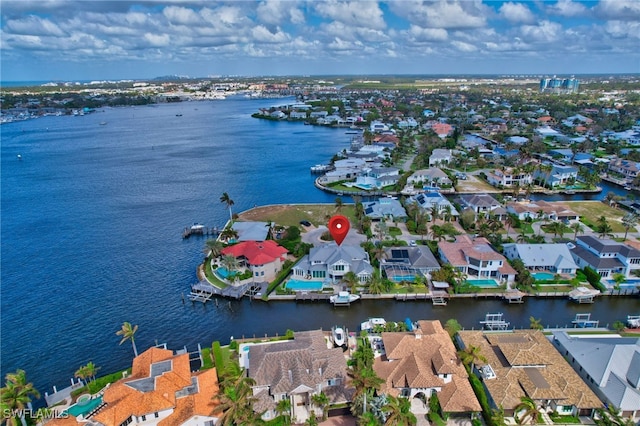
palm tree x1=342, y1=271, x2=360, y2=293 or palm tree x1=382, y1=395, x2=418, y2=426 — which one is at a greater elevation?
palm tree x1=382, y1=395, x2=418, y2=426

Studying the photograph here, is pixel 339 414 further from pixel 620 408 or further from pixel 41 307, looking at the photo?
pixel 41 307

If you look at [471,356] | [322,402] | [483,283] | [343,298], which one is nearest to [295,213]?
[343,298]

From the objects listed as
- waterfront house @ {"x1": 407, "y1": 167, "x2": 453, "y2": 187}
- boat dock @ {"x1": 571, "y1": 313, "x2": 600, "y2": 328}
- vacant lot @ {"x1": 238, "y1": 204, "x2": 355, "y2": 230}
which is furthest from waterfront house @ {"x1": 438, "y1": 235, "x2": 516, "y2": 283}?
waterfront house @ {"x1": 407, "y1": 167, "x2": 453, "y2": 187}

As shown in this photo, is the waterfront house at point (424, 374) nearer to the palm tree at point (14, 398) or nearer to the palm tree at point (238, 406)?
the palm tree at point (238, 406)

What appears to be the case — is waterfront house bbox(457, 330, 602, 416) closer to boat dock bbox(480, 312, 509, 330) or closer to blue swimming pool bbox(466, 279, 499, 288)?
boat dock bbox(480, 312, 509, 330)

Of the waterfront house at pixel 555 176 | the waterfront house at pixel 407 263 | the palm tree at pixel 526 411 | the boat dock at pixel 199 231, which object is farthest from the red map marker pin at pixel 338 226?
the waterfront house at pixel 555 176

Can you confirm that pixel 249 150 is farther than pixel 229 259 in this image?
Yes

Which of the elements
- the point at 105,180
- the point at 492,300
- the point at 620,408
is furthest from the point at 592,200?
the point at 105,180
